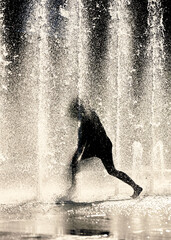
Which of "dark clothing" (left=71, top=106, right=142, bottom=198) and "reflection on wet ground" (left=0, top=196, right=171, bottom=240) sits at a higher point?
"dark clothing" (left=71, top=106, right=142, bottom=198)

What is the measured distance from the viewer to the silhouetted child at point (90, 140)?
10.6 meters

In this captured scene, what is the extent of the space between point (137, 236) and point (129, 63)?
25.8 metres

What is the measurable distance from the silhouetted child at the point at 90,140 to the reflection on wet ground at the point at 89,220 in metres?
0.83

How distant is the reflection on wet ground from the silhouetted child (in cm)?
83

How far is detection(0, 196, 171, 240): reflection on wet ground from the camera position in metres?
7.05

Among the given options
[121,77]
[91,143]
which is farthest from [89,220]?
[121,77]

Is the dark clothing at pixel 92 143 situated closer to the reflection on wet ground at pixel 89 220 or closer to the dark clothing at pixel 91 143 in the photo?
the dark clothing at pixel 91 143

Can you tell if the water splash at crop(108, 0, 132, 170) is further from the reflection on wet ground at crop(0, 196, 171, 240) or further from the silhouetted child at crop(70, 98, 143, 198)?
the reflection on wet ground at crop(0, 196, 171, 240)

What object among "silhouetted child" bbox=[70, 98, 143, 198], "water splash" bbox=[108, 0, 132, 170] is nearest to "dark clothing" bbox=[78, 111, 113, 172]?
"silhouetted child" bbox=[70, 98, 143, 198]

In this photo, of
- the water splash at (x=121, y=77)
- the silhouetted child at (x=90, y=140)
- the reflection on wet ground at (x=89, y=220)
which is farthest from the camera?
the water splash at (x=121, y=77)

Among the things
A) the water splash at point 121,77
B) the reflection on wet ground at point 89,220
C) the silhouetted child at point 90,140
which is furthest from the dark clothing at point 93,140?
the water splash at point 121,77

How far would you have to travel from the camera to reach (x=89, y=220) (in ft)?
26.8

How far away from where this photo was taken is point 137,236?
6906mm

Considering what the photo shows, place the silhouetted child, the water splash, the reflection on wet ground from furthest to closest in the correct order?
the water splash
the silhouetted child
the reflection on wet ground
